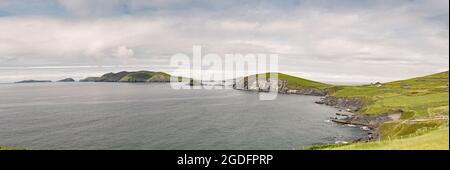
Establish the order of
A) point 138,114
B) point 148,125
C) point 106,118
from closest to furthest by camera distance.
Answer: point 148,125
point 106,118
point 138,114

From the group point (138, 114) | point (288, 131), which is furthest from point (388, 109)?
point (138, 114)

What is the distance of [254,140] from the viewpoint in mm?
94312

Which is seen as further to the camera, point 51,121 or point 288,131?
point 51,121

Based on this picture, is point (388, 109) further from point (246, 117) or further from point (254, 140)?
point (254, 140)

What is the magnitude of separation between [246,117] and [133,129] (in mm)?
51398

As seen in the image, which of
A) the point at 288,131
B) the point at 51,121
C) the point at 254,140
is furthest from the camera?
the point at 51,121

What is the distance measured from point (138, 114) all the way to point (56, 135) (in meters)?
50.9

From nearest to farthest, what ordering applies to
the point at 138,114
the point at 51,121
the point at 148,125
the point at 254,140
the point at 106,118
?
the point at 254,140 → the point at 148,125 → the point at 51,121 → the point at 106,118 → the point at 138,114
